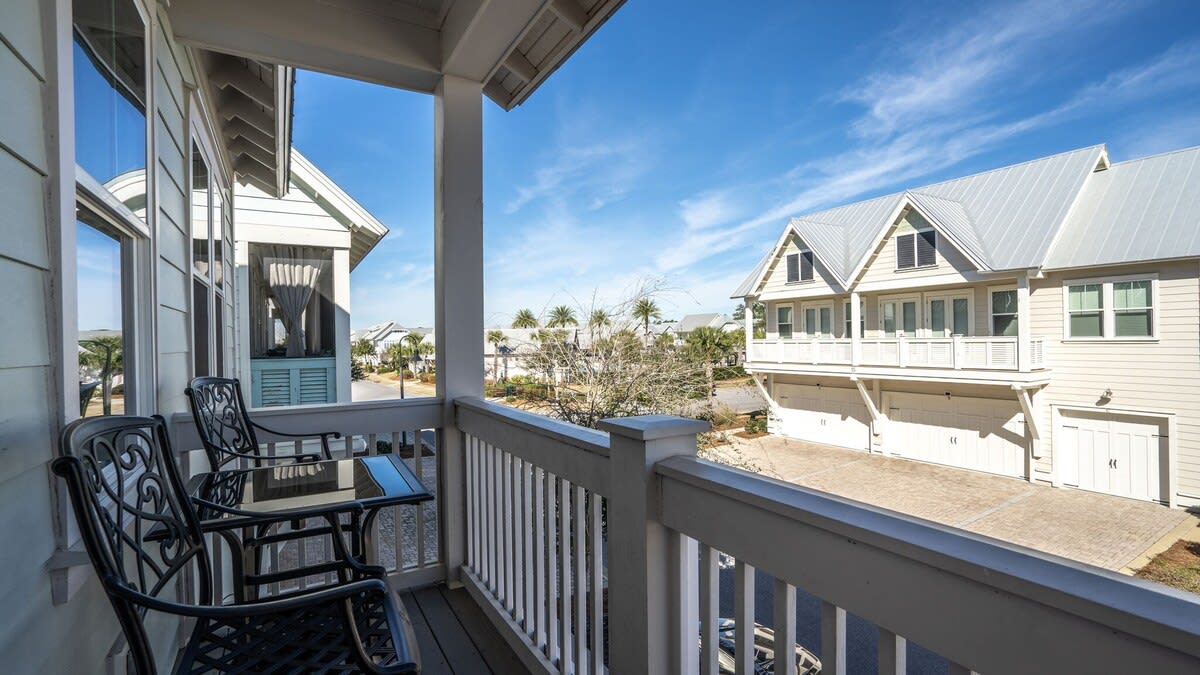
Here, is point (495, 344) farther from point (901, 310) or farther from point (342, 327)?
point (901, 310)

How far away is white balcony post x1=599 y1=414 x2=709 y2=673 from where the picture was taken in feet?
3.76

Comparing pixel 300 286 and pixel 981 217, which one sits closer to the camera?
pixel 300 286

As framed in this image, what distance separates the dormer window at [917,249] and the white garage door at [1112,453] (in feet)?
11.0

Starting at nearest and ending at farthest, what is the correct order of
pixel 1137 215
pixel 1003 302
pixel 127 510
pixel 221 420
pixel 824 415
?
pixel 127 510
pixel 221 420
pixel 1137 215
pixel 1003 302
pixel 824 415

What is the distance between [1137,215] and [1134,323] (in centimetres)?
149

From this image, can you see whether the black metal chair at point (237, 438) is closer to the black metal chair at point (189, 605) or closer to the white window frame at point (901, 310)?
the black metal chair at point (189, 605)

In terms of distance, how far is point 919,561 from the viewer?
645mm

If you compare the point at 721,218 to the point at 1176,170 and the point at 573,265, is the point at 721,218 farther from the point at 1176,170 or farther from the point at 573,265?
the point at 1176,170

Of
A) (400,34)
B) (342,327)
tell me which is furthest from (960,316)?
(400,34)

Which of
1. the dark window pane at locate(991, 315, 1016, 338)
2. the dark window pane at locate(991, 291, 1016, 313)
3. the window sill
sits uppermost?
the dark window pane at locate(991, 291, 1016, 313)

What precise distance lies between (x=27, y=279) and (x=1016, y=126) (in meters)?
13.1

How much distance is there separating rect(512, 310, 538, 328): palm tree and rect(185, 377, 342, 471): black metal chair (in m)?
2.70

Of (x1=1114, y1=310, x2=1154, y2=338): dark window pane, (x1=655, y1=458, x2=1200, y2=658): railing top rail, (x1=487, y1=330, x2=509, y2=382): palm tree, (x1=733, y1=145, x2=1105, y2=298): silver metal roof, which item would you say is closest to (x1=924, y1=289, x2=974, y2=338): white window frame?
(x1=733, y1=145, x2=1105, y2=298): silver metal roof

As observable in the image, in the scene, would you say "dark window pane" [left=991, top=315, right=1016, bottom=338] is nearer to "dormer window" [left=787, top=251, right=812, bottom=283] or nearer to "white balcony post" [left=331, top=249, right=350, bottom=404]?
"dormer window" [left=787, top=251, right=812, bottom=283]
